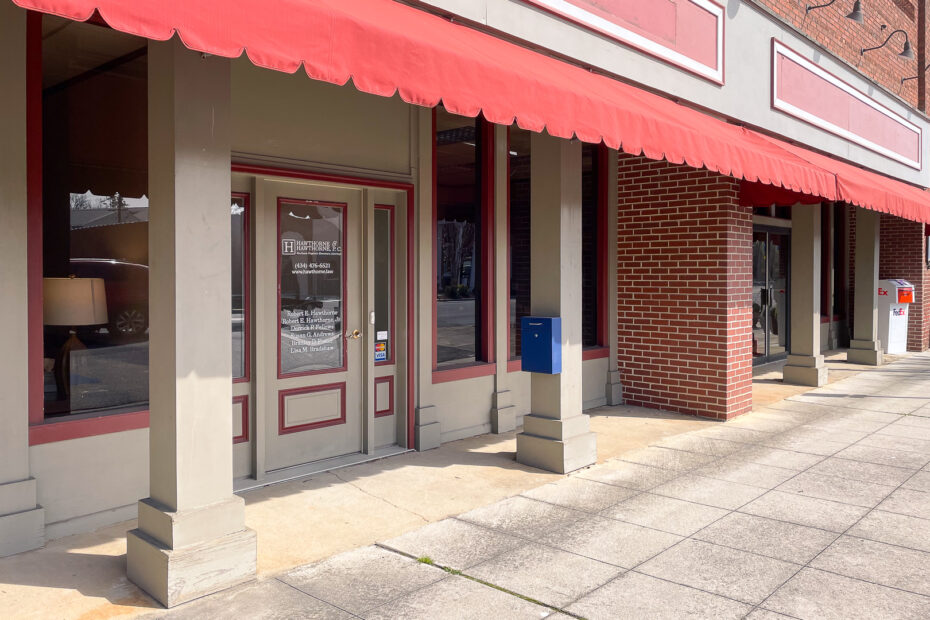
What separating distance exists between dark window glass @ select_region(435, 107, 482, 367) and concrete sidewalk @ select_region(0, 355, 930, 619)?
964 mm

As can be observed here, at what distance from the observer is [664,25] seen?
24.3 feet

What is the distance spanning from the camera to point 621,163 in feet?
29.1

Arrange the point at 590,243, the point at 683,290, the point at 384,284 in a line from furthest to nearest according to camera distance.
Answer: the point at 590,243, the point at 683,290, the point at 384,284

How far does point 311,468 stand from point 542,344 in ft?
6.93

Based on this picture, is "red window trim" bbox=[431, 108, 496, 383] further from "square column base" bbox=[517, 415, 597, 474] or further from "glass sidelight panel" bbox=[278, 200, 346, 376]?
"glass sidelight panel" bbox=[278, 200, 346, 376]

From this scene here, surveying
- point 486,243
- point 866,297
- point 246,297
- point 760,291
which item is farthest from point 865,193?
point 246,297

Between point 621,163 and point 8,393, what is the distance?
6.83 metres

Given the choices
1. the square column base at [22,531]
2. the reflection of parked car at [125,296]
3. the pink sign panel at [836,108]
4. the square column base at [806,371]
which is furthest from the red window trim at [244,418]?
the square column base at [806,371]

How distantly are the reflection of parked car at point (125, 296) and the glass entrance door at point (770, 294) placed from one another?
9590mm

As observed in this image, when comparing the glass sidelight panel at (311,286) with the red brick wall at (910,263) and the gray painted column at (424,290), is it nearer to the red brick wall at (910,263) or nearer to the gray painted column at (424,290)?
the gray painted column at (424,290)

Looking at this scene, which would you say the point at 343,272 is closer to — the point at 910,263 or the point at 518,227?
the point at 518,227

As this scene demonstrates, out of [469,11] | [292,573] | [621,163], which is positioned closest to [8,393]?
[292,573]

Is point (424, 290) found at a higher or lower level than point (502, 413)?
higher

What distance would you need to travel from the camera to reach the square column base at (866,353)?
502 inches
